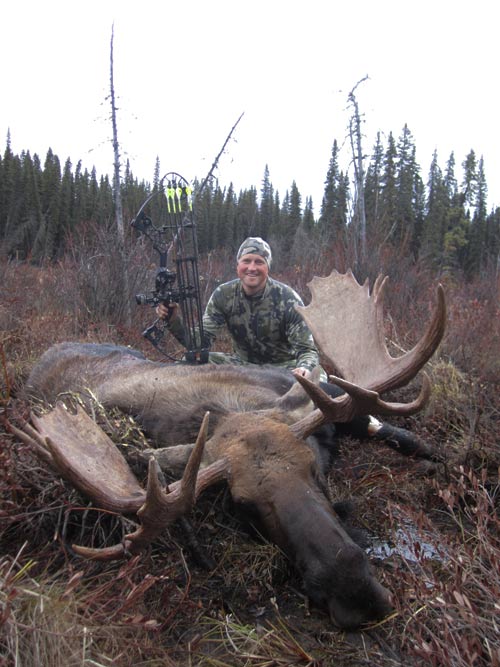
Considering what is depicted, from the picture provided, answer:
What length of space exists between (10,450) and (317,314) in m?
2.17

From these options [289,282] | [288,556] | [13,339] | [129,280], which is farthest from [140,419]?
[289,282]

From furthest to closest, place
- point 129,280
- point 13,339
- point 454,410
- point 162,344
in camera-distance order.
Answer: point 129,280 → point 162,344 → point 13,339 → point 454,410

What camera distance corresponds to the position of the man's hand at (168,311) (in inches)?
211

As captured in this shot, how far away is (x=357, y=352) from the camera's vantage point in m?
3.62

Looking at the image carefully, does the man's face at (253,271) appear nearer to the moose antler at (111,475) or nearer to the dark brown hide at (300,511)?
the dark brown hide at (300,511)

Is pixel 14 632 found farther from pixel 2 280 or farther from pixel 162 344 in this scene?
pixel 2 280

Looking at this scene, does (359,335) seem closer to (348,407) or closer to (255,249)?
(348,407)

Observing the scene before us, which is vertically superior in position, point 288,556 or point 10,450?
point 10,450

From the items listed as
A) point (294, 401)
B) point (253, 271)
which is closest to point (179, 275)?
point (253, 271)

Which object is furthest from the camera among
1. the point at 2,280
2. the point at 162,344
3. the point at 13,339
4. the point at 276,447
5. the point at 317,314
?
the point at 2,280

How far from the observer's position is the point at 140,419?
353cm

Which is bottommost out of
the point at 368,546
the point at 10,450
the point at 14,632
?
the point at 368,546

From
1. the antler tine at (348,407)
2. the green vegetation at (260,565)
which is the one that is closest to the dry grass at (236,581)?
the green vegetation at (260,565)

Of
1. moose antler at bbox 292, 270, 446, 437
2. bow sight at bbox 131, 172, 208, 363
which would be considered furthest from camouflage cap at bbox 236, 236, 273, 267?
moose antler at bbox 292, 270, 446, 437
